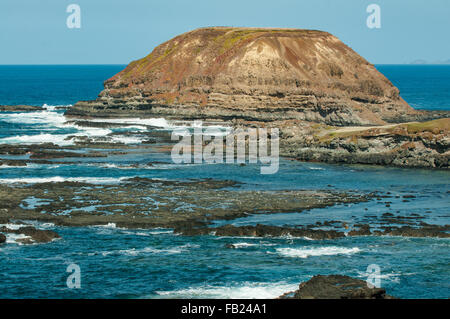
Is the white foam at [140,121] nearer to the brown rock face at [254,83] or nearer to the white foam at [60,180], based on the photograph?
the brown rock face at [254,83]

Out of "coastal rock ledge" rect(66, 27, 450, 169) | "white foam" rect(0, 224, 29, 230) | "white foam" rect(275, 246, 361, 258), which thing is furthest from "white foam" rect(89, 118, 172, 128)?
"white foam" rect(275, 246, 361, 258)

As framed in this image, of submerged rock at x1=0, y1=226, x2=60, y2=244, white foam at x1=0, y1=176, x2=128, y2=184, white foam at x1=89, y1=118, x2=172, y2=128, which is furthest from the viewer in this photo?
white foam at x1=89, y1=118, x2=172, y2=128
